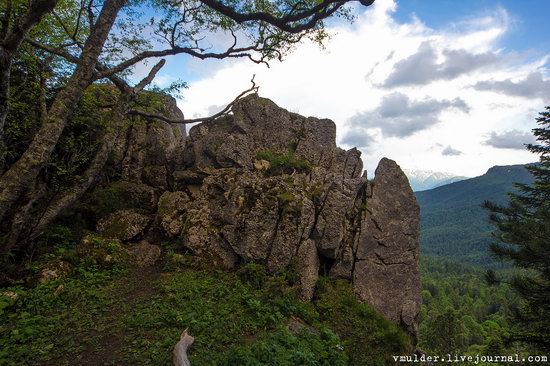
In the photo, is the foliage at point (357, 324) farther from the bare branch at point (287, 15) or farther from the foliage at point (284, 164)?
the bare branch at point (287, 15)

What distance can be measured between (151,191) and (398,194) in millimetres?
14826

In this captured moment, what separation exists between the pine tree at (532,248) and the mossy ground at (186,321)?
11044mm

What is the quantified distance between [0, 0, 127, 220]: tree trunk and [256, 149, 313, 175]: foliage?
12.6m

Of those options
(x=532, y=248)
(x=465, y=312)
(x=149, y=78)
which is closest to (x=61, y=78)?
(x=149, y=78)

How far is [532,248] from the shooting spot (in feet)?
54.2

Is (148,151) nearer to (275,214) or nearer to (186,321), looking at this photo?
(275,214)

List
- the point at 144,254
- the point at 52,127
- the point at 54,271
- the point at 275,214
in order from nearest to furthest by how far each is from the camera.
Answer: the point at 52,127 → the point at 54,271 → the point at 144,254 → the point at 275,214

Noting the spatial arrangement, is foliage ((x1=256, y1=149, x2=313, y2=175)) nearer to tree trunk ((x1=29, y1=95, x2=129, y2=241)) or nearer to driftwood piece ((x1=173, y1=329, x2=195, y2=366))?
tree trunk ((x1=29, y1=95, x2=129, y2=241))

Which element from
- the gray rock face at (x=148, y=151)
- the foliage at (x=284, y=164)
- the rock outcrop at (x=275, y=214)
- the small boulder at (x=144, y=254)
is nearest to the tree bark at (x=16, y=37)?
the small boulder at (x=144, y=254)

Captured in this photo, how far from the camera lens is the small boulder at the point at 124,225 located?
1473cm

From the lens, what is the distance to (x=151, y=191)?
704 inches

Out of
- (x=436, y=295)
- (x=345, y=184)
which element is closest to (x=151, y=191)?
(x=345, y=184)

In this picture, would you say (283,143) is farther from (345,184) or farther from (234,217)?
(234,217)

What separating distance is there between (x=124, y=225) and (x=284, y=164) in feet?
32.2
